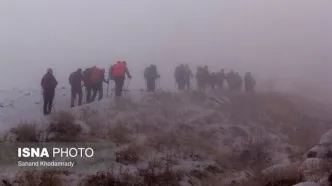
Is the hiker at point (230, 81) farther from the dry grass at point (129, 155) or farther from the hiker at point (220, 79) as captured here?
the dry grass at point (129, 155)

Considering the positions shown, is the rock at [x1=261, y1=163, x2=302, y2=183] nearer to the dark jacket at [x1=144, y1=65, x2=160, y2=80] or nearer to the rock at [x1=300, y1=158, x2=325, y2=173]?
the rock at [x1=300, y1=158, x2=325, y2=173]

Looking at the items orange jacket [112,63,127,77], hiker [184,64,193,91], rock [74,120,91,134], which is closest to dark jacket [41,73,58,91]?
rock [74,120,91,134]

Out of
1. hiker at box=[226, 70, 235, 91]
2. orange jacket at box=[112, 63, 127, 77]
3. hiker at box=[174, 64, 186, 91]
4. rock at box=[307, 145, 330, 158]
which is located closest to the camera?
rock at box=[307, 145, 330, 158]

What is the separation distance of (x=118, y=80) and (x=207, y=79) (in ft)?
30.7

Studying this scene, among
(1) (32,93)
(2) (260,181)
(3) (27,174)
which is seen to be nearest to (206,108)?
(1) (32,93)

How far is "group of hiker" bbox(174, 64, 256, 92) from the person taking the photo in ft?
79.6

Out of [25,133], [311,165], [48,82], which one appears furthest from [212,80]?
[311,165]

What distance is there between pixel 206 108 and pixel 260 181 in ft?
39.4

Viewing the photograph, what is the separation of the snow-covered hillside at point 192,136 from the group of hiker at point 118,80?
2.14ft

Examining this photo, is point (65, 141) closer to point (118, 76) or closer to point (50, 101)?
point (50, 101)

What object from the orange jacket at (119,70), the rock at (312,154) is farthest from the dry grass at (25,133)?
the orange jacket at (119,70)

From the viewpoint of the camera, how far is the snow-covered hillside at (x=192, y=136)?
909 cm

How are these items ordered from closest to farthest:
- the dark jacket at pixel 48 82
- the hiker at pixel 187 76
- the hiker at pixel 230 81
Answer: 1. the dark jacket at pixel 48 82
2. the hiker at pixel 187 76
3. the hiker at pixel 230 81

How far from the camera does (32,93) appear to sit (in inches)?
758
